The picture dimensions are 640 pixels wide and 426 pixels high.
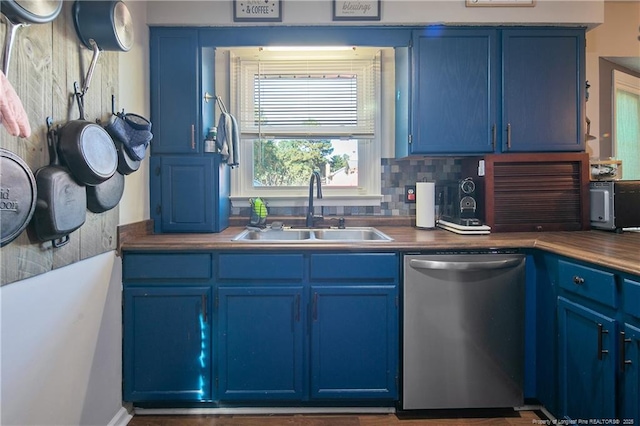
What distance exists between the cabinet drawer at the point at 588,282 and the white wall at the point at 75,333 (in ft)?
6.97

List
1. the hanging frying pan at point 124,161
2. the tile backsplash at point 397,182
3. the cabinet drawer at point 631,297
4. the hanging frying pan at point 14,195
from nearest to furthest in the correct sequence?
the hanging frying pan at point 14,195
the cabinet drawer at point 631,297
the hanging frying pan at point 124,161
the tile backsplash at point 397,182

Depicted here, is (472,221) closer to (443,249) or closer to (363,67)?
(443,249)

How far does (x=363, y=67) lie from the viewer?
2.67 m

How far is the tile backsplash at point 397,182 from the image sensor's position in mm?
2645

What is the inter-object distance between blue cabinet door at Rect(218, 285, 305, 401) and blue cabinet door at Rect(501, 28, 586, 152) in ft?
5.31

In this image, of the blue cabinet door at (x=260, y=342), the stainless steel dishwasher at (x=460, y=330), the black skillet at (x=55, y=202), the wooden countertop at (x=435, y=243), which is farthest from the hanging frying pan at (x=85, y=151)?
the stainless steel dishwasher at (x=460, y=330)

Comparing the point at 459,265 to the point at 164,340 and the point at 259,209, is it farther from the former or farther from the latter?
the point at 164,340

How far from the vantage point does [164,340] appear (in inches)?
76.7

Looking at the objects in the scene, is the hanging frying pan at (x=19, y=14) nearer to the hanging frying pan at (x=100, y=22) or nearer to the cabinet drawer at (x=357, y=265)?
the hanging frying pan at (x=100, y=22)

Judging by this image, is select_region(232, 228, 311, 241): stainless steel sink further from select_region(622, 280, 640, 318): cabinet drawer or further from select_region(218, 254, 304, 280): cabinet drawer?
select_region(622, 280, 640, 318): cabinet drawer

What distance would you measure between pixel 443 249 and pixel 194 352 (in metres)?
1.39

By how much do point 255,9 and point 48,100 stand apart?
1.31 m

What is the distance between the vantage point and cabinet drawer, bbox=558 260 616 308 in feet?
4.82

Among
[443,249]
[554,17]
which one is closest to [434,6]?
[554,17]
